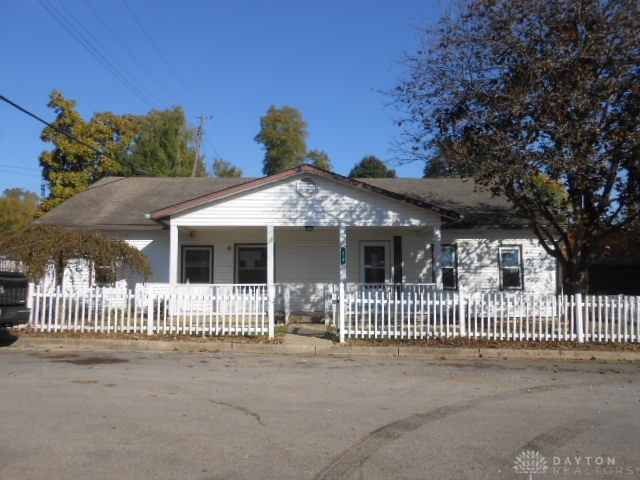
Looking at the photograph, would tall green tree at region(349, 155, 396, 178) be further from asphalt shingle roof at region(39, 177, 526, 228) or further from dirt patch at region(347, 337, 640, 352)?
dirt patch at region(347, 337, 640, 352)

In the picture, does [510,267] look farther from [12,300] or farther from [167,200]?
[12,300]

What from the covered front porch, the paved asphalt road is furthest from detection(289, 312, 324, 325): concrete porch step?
the paved asphalt road

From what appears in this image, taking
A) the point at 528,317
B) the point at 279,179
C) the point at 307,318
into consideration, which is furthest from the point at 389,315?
the point at 279,179

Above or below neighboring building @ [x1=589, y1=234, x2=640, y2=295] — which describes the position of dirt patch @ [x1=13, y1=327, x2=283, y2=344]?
below

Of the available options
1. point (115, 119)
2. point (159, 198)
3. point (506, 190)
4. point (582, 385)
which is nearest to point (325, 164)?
point (115, 119)

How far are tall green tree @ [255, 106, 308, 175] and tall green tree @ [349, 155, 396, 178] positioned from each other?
6.40m

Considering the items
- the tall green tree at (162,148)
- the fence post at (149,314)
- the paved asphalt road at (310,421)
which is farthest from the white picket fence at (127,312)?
the tall green tree at (162,148)

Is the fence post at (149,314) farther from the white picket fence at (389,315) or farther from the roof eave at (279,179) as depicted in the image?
the roof eave at (279,179)

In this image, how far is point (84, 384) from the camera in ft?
25.0

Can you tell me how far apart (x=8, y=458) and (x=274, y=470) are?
7.47ft

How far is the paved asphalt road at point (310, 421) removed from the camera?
4.53m

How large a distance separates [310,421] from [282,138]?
45609 mm

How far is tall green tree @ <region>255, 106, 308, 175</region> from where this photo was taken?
1961 inches

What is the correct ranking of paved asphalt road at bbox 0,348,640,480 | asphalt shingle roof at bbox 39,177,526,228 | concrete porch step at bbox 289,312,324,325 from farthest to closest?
1. asphalt shingle roof at bbox 39,177,526,228
2. concrete porch step at bbox 289,312,324,325
3. paved asphalt road at bbox 0,348,640,480
